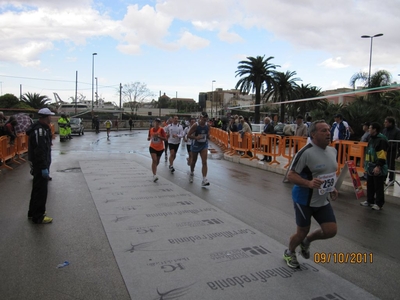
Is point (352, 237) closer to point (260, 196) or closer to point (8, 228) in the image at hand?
point (260, 196)

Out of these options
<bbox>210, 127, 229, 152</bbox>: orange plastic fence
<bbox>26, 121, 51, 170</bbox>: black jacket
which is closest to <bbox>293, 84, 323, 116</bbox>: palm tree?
<bbox>210, 127, 229, 152</bbox>: orange plastic fence

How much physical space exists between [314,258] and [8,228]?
181 inches

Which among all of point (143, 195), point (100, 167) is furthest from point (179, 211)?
point (100, 167)

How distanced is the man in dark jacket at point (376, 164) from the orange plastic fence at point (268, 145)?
203 inches

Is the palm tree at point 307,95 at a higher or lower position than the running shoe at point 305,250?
higher

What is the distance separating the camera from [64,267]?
13.1 ft

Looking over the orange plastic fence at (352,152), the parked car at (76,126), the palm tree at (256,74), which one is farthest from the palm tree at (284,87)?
the orange plastic fence at (352,152)

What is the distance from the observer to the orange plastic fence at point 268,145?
487 inches

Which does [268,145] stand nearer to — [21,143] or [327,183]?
[327,183]

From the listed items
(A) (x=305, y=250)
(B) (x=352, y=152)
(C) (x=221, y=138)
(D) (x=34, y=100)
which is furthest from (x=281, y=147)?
(D) (x=34, y=100)

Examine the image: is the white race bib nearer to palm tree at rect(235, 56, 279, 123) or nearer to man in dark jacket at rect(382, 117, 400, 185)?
man in dark jacket at rect(382, 117, 400, 185)

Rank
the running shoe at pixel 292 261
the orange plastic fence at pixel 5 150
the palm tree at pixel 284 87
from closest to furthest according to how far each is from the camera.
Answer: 1. the running shoe at pixel 292 261
2. the orange plastic fence at pixel 5 150
3. the palm tree at pixel 284 87

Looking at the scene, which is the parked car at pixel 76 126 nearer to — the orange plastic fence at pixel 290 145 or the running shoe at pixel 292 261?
the orange plastic fence at pixel 290 145
